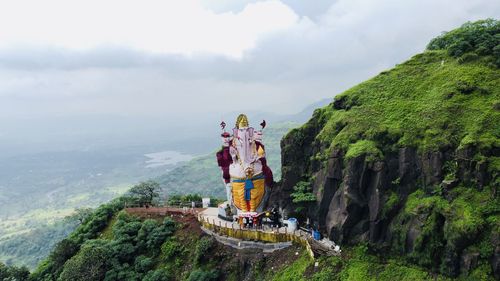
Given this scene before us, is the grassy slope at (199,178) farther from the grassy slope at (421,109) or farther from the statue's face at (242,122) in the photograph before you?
the grassy slope at (421,109)

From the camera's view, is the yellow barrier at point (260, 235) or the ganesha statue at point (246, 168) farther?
A: the ganesha statue at point (246, 168)

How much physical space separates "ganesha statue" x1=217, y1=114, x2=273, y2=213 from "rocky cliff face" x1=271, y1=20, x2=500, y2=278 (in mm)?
1485

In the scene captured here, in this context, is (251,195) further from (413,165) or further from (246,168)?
(413,165)

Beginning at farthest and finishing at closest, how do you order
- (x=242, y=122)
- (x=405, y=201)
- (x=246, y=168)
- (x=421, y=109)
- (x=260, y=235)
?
(x=242, y=122)
(x=246, y=168)
(x=260, y=235)
(x=421, y=109)
(x=405, y=201)

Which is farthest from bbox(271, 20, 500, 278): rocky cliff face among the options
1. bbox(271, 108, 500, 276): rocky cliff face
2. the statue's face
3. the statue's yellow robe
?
the statue's face

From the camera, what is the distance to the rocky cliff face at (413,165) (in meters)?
19.8

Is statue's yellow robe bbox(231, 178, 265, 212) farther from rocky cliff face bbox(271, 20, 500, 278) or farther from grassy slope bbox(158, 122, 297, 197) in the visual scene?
grassy slope bbox(158, 122, 297, 197)

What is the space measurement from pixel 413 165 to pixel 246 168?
11.4 m

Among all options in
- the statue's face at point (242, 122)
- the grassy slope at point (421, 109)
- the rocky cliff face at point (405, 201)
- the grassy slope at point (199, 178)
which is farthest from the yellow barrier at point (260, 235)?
the grassy slope at point (199, 178)

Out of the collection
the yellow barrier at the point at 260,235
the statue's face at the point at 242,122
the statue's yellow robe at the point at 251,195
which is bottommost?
the yellow barrier at the point at 260,235

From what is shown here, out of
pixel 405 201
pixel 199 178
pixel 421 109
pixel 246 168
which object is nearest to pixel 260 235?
pixel 246 168

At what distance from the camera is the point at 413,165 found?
22984 millimetres

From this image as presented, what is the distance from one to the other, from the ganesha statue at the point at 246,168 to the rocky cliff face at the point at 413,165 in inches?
58.5

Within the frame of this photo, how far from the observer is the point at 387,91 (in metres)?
28.0
